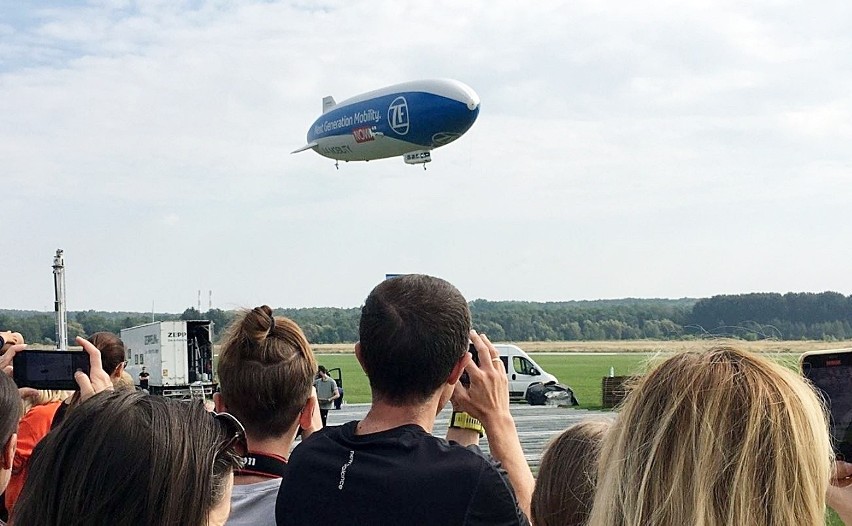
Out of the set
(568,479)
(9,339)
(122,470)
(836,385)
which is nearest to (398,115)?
(9,339)

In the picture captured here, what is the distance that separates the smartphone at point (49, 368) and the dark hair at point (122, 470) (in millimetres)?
2395

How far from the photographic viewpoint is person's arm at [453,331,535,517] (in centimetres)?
324

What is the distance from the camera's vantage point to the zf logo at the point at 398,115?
4097cm

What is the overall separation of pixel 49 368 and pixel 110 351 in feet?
3.45

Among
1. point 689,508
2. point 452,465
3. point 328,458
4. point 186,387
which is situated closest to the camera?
point 689,508

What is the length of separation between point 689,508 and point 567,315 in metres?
181

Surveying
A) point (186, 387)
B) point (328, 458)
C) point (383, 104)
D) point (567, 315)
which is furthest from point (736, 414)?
point (567, 315)

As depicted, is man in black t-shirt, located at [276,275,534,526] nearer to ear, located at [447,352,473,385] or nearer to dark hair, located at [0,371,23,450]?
ear, located at [447,352,473,385]

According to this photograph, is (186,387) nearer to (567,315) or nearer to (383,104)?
(383,104)

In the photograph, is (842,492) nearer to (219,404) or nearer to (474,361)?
(474,361)

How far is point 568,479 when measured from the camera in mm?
2857

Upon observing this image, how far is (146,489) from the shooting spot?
2.07 metres

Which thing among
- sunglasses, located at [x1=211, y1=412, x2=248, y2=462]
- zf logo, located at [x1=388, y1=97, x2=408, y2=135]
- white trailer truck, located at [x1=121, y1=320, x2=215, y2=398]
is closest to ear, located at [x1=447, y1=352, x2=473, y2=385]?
sunglasses, located at [x1=211, y1=412, x2=248, y2=462]

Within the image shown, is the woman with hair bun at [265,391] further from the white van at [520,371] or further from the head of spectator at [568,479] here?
the white van at [520,371]
